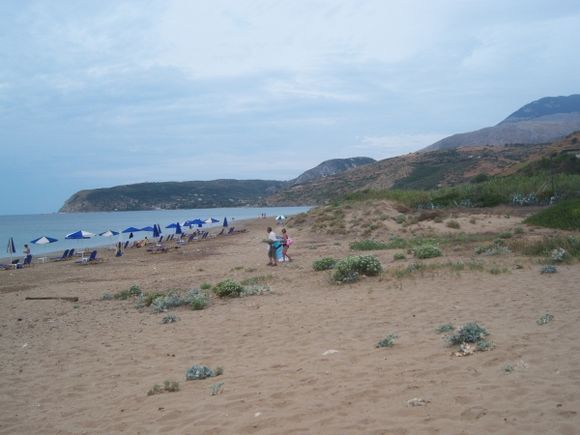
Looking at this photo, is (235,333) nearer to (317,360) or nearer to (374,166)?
(317,360)

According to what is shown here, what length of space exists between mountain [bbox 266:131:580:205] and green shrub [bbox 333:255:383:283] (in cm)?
5013

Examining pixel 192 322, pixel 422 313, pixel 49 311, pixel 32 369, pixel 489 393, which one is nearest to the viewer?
pixel 489 393

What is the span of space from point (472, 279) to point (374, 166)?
105m

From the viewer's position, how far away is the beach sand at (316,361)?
4.00m

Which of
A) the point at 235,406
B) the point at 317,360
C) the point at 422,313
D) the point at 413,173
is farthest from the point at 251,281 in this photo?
the point at 413,173

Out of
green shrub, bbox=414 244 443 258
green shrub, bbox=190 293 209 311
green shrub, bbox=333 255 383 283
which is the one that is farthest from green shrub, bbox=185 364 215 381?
green shrub, bbox=414 244 443 258

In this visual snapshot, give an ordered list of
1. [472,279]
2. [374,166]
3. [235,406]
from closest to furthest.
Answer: [235,406] → [472,279] → [374,166]

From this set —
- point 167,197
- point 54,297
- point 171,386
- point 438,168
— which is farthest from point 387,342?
point 167,197

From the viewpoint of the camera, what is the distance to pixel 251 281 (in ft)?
41.5

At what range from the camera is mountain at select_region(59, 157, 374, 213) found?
168250 millimetres

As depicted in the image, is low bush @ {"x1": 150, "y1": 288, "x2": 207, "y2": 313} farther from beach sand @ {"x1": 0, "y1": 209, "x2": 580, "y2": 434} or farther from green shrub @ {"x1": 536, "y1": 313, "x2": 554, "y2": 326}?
green shrub @ {"x1": 536, "y1": 313, "x2": 554, "y2": 326}

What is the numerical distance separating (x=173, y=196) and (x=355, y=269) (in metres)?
164

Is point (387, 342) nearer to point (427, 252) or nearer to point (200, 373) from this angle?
point (200, 373)

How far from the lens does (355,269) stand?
1148cm
